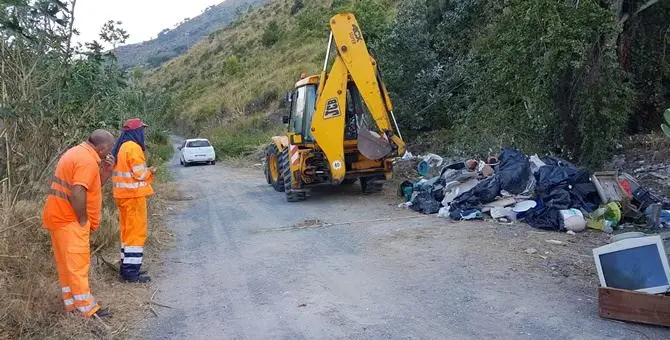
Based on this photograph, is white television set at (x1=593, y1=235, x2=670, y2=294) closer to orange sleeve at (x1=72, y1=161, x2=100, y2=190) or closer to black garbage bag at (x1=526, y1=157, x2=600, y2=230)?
black garbage bag at (x1=526, y1=157, x2=600, y2=230)

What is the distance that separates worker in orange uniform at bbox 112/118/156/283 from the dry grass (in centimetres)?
29

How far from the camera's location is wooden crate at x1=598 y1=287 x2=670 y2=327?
456 cm

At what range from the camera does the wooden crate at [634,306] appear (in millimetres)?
4562

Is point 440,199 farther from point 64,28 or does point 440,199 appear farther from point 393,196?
point 64,28

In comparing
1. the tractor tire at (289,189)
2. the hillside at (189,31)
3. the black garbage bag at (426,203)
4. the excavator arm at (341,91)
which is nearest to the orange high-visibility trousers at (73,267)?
the black garbage bag at (426,203)

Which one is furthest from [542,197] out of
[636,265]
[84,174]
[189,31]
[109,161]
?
[189,31]

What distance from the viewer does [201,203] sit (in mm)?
12734

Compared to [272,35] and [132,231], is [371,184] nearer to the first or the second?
[132,231]

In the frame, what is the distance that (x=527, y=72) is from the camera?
1102cm

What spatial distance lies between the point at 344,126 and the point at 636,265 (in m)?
6.78

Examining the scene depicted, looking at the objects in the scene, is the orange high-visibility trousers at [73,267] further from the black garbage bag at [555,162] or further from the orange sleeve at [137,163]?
the black garbage bag at [555,162]

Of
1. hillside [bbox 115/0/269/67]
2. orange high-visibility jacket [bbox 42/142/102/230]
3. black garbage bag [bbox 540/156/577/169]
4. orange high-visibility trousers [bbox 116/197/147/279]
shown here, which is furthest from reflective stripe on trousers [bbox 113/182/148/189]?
hillside [bbox 115/0/269/67]

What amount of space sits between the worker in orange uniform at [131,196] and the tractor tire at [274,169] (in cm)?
722

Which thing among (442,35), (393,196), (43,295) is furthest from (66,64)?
(442,35)
